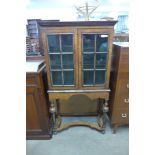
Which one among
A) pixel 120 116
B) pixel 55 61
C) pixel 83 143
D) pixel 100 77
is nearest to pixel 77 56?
pixel 55 61

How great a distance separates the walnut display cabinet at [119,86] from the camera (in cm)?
173

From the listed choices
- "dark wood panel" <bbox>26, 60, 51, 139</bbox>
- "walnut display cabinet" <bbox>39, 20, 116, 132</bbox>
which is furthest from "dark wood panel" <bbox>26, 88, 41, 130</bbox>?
"walnut display cabinet" <bbox>39, 20, 116, 132</bbox>

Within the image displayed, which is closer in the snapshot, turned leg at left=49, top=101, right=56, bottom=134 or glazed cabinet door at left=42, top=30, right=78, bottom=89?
glazed cabinet door at left=42, top=30, right=78, bottom=89

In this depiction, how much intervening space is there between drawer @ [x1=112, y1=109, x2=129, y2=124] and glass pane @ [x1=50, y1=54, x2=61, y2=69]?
0.80 m

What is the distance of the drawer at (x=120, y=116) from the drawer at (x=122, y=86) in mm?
219

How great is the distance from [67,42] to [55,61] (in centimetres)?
22

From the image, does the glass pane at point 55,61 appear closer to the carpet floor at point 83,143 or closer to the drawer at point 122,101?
the drawer at point 122,101

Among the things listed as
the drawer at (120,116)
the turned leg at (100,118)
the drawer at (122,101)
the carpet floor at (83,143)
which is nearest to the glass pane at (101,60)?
the drawer at (122,101)

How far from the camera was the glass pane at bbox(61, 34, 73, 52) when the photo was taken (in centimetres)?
164

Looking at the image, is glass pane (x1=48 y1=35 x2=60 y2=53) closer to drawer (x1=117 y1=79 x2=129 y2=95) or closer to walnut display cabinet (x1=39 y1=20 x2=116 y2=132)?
walnut display cabinet (x1=39 y1=20 x2=116 y2=132)

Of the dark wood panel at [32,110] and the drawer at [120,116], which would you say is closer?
the dark wood panel at [32,110]

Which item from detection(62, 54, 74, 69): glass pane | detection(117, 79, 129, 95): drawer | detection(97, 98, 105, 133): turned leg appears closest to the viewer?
detection(62, 54, 74, 69): glass pane
